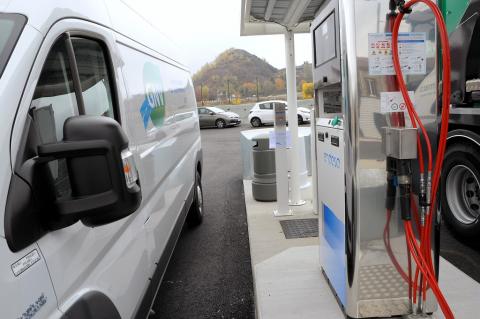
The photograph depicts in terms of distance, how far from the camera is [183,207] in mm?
4234

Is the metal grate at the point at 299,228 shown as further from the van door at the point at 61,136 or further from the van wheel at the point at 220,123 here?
the van wheel at the point at 220,123

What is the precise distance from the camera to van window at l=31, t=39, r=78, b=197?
1.55m

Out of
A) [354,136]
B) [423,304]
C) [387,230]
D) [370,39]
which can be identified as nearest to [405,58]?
[370,39]

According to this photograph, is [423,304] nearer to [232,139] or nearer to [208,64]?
[232,139]

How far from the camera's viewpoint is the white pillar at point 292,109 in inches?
215

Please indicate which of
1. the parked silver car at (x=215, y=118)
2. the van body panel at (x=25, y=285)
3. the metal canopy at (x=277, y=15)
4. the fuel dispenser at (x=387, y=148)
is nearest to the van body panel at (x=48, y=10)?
the van body panel at (x=25, y=285)

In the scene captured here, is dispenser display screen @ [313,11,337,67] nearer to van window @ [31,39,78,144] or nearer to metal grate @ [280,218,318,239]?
van window @ [31,39,78,144]

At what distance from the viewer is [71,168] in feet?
4.40

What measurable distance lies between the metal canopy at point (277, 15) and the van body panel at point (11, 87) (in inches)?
131

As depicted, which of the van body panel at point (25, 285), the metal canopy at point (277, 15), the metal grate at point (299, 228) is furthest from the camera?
the metal grate at point (299, 228)

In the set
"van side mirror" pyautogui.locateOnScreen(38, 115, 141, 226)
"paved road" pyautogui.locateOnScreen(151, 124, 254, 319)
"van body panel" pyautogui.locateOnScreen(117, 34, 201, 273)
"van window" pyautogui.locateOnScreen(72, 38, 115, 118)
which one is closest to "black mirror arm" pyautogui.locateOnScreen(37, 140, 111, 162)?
"van side mirror" pyautogui.locateOnScreen(38, 115, 141, 226)

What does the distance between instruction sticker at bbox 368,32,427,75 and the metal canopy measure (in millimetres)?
2034

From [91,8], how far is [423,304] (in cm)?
258

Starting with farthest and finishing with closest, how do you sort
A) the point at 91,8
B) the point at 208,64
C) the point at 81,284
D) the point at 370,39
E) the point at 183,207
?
the point at 208,64, the point at 183,207, the point at 370,39, the point at 91,8, the point at 81,284
